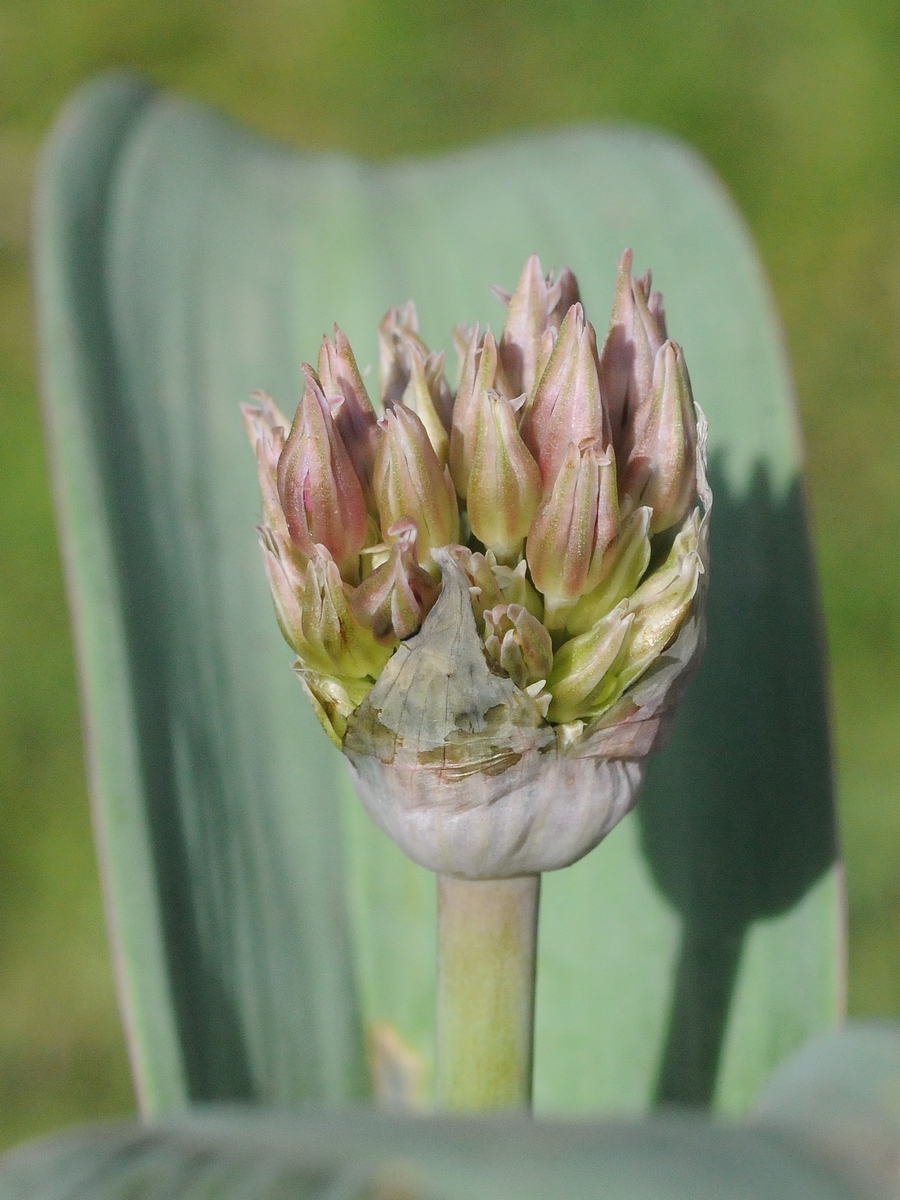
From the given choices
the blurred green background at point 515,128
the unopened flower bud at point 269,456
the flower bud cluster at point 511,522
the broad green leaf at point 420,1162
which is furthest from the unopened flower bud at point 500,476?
the blurred green background at point 515,128

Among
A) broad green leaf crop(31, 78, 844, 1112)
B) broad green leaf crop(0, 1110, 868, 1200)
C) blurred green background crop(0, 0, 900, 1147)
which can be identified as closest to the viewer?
broad green leaf crop(0, 1110, 868, 1200)

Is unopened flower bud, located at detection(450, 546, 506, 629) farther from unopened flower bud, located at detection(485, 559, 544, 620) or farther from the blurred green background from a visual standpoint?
the blurred green background

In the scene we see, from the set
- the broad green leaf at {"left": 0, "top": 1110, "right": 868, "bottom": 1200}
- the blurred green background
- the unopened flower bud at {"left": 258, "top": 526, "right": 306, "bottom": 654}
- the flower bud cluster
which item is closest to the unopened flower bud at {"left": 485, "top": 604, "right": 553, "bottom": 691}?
the flower bud cluster

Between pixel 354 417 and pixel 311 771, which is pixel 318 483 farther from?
pixel 311 771

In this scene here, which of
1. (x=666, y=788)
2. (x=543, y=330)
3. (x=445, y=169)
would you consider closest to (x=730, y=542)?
(x=666, y=788)

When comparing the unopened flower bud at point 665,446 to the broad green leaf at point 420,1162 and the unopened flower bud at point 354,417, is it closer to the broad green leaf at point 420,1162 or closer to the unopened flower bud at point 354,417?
the unopened flower bud at point 354,417

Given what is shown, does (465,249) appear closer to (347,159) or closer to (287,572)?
(347,159)
